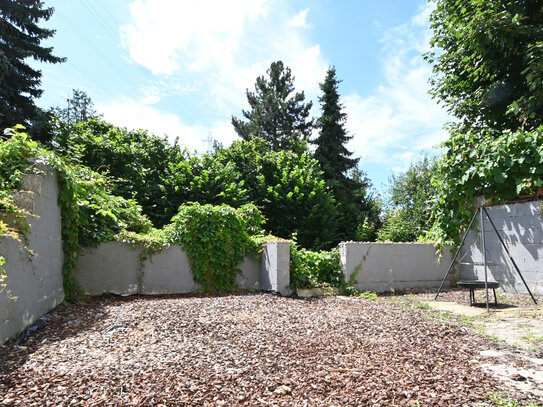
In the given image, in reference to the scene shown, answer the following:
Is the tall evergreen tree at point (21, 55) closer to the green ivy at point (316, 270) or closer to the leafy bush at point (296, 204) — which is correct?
the leafy bush at point (296, 204)

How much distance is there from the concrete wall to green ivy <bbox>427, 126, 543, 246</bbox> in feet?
13.2

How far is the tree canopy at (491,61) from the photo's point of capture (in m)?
7.74

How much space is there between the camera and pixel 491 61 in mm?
8766

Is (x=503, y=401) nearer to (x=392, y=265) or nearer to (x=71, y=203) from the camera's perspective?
(x=392, y=265)

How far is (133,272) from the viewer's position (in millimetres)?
5855

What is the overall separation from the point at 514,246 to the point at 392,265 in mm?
2270

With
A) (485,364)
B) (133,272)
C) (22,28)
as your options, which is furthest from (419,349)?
(22,28)

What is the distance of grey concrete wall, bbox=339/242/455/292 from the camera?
678 centimetres

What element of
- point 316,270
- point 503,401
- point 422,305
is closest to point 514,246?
point 422,305

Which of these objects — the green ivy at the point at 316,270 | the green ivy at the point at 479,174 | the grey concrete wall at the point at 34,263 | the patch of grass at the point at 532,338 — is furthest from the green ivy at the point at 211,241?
the green ivy at the point at 479,174

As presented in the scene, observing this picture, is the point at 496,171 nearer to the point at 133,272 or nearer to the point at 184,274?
the point at 184,274

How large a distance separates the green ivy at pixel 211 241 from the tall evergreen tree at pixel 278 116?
56.0 feet

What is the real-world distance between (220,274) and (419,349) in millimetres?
3998

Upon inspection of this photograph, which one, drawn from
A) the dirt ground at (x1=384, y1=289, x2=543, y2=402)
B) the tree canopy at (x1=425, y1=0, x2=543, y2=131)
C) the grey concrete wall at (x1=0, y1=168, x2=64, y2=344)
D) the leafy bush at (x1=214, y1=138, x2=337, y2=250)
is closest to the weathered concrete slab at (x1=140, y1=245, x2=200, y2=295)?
the grey concrete wall at (x1=0, y1=168, x2=64, y2=344)
